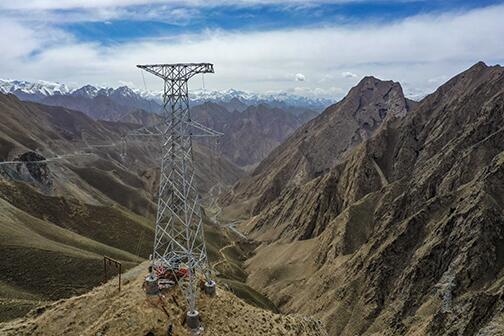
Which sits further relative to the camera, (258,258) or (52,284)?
(258,258)

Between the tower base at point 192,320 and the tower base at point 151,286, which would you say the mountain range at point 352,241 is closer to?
the tower base at point 151,286

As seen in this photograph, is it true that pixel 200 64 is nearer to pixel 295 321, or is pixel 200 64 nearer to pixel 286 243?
pixel 295 321

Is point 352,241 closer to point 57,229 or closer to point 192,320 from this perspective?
point 57,229

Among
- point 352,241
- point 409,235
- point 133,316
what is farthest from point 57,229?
point 409,235

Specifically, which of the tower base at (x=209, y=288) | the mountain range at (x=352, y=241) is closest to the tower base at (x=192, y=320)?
the mountain range at (x=352, y=241)

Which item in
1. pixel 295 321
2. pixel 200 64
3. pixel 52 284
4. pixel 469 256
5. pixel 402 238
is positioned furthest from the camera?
pixel 402 238

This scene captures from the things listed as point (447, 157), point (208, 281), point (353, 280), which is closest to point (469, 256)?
point (353, 280)

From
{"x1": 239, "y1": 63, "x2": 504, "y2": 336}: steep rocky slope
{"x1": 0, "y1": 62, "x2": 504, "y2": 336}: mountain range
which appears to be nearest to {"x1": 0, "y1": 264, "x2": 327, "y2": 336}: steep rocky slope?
{"x1": 0, "y1": 62, "x2": 504, "y2": 336}: mountain range

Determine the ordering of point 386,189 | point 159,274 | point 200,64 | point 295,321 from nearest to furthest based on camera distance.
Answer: point 200,64 → point 159,274 → point 295,321 → point 386,189
